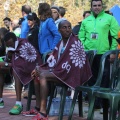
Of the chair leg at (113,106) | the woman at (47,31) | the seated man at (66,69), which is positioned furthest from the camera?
the woman at (47,31)

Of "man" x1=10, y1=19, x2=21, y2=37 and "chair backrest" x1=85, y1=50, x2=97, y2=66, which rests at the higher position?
"man" x1=10, y1=19, x2=21, y2=37

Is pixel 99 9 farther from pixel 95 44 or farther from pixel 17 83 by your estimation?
pixel 17 83

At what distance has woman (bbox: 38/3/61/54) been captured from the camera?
333 inches

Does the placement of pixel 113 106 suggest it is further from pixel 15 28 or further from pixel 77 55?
pixel 15 28

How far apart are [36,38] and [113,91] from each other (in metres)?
3.35

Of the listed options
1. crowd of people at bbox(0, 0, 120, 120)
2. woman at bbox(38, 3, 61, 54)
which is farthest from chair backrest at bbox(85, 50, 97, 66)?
woman at bbox(38, 3, 61, 54)

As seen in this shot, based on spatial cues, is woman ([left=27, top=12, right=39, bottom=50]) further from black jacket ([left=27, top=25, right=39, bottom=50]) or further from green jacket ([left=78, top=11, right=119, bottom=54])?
green jacket ([left=78, top=11, right=119, bottom=54])

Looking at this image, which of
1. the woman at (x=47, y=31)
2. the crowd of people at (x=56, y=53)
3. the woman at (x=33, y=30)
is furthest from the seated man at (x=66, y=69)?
the woman at (x=33, y=30)

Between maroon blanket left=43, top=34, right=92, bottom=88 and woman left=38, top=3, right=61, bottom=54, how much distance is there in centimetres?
135

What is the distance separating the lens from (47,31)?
8555mm

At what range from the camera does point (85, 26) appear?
320 inches

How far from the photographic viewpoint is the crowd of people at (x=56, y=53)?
694 cm

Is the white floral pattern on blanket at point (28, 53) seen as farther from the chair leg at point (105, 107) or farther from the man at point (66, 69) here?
the chair leg at point (105, 107)

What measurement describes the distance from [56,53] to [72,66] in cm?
41
